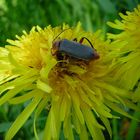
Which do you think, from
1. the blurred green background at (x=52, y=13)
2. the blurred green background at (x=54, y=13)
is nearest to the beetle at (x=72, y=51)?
the blurred green background at (x=54, y=13)

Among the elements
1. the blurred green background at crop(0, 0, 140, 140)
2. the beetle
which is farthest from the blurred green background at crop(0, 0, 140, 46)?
the beetle

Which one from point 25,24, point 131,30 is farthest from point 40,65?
point 25,24

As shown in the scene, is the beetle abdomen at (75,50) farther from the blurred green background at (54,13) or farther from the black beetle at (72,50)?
the blurred green background at (54,13)

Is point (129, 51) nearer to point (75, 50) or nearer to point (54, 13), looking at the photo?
point (75, 50)

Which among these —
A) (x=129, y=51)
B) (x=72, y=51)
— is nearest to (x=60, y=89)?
(x=72, y=51)

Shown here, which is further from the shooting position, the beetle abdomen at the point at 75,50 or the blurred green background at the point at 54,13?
the blurred green background at the point at 54,13

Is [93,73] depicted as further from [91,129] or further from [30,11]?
[30,11]

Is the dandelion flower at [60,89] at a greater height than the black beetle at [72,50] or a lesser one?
lesser
